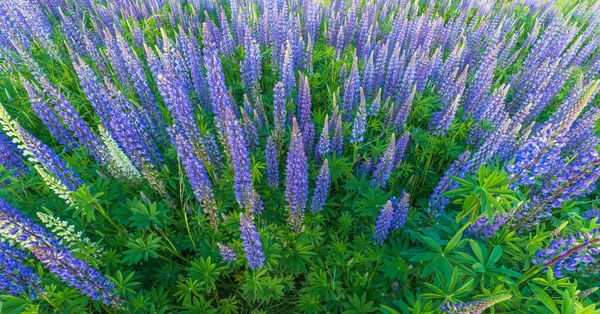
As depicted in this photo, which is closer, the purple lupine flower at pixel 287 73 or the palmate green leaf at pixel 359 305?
the palmate green leaf at pixel 359 305

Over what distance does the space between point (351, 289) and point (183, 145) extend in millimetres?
2201

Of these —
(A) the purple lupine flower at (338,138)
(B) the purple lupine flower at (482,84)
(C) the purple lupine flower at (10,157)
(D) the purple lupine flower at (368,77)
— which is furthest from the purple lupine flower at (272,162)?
(B) the purple lupine flower at (482,84)

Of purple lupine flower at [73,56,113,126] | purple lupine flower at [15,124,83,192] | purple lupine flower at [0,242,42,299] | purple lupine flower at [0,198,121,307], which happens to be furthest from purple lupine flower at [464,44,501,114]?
purple lupine flower at [0,242,42,299]

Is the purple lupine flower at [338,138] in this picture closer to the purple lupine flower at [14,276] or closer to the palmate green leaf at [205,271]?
the palmate green leaf at [205,271]

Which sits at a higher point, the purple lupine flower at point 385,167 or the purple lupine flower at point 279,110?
the purple lupine flower at point 279,110

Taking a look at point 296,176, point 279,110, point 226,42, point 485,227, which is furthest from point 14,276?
point 226,42

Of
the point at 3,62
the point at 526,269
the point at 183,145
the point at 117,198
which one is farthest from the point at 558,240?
the point at 3,62

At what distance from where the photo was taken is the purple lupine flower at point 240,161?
2.73 meters

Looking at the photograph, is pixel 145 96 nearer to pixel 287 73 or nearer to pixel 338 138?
pixel 287 73

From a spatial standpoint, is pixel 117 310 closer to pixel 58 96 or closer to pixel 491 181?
pixel 58 96

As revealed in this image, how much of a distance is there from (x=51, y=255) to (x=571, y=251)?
387 cm

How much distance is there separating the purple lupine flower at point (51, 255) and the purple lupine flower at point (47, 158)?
494 mm

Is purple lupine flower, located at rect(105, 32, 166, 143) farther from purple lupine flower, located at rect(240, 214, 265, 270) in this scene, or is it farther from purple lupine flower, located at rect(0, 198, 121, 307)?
purple lupine flower, located at rect(240, 214, 265, 270)

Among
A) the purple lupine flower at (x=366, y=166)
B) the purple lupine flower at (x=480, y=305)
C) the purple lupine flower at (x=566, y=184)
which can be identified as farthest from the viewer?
the purple lupine flower at (x=366, y=166)
